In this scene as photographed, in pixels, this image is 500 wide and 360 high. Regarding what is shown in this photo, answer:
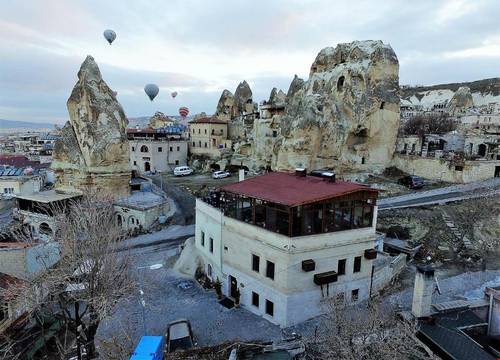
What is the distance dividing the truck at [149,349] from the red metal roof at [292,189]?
26.3 feet

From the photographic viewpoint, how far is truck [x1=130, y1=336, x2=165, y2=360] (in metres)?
13.2

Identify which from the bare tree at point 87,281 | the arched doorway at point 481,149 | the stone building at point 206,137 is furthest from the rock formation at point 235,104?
the bare tree at point 87,281

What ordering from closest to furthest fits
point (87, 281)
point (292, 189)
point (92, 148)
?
point (87, 281)
point (292, 189)
point (92, 148)

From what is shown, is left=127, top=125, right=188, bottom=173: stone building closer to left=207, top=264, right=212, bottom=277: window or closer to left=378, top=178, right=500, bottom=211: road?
left=378, top=178, right=500, bottom=211: road

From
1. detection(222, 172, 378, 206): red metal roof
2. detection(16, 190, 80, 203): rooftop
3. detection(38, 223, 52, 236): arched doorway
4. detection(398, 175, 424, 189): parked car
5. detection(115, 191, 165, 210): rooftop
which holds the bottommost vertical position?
detection(38, 223, 52, 236): arched doorway

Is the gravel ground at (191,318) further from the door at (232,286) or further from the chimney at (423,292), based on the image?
the chimney at (423,292)

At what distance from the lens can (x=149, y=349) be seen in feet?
44.7

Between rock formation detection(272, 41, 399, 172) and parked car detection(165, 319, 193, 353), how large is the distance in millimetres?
32066

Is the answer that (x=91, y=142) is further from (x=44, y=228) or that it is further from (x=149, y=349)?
(x=149, y=349)

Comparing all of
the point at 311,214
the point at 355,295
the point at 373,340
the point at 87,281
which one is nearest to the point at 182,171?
the point at 87,281

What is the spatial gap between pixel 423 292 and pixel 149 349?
11360mm

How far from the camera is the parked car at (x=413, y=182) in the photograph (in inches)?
1540

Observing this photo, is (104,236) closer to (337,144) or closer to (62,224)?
(62,224)

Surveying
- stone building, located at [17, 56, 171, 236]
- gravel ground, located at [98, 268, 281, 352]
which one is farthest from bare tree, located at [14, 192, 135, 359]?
stone building, located at [17, 56, 171, 236]
